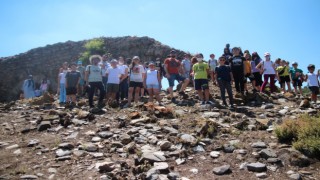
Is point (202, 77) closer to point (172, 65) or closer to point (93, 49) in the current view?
point (172, 65)

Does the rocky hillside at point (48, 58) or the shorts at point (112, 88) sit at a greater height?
the rocky hillside at point (48, 58)

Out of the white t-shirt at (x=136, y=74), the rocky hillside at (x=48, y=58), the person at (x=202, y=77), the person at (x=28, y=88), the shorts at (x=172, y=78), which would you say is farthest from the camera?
the rocky hillside at (x=48, y=58)

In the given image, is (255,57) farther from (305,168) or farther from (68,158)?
(68,158)

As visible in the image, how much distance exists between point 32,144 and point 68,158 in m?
1.55

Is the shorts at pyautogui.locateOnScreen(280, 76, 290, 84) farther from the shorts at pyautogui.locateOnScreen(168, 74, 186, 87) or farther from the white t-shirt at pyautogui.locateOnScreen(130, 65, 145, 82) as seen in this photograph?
the white t-shirt at pyautogui.locateOnScreen(130, 65, 145, 82)

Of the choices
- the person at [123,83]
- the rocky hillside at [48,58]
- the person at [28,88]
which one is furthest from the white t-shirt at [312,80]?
the rocky hillside at [48,58]

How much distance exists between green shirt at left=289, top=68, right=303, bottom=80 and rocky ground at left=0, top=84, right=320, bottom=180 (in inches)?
182

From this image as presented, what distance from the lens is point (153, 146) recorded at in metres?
7.80

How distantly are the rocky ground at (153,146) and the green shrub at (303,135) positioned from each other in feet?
0.73

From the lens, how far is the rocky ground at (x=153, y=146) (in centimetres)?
643

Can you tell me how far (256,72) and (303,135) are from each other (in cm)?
754

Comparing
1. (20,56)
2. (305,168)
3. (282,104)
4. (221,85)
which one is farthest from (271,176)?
(20,56)

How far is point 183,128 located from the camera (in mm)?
9047

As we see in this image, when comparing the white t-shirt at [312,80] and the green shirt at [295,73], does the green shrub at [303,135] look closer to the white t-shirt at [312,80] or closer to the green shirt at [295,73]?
the white t-shirt at [312,80]
